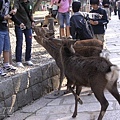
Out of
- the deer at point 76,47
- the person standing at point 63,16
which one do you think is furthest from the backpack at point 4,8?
the person standing at point 63,16

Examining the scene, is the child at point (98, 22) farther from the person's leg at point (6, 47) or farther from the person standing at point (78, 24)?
the person's leg at point (6, 47)

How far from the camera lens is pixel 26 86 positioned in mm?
5906

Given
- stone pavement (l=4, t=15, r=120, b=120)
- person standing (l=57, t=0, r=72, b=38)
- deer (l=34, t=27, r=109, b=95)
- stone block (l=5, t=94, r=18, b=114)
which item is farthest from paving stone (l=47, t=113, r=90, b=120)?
person standing (l=57, t=0, r=72, b=38)

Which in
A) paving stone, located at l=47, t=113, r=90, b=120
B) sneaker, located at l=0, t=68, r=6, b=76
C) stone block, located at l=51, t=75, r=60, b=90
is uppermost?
sneaker, located at l=0, t=68, r=6, b=76

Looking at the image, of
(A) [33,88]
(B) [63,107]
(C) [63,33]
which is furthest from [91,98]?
(C) [63,33]

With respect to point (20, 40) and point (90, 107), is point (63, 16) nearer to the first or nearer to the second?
point (20, 40)

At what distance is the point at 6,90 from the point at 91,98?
5.01 ft

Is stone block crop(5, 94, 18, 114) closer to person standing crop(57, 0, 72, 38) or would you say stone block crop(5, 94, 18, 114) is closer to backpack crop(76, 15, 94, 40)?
backpack crop(76, 15, 94, 40)

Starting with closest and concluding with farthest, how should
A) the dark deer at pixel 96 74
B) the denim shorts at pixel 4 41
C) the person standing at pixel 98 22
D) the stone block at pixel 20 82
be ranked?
the dark deer at pixel 96 74, the stone block at pixel 20 82, the denim shorts at pixel 4 41, the person standing at pixel 98 22

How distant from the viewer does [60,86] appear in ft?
21.1

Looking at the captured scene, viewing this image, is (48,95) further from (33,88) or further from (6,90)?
(6,90)

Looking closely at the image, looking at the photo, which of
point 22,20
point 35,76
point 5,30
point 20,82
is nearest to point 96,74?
point 20,82

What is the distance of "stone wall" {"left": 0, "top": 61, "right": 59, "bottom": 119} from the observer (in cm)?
535

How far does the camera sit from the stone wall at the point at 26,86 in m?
5.35
